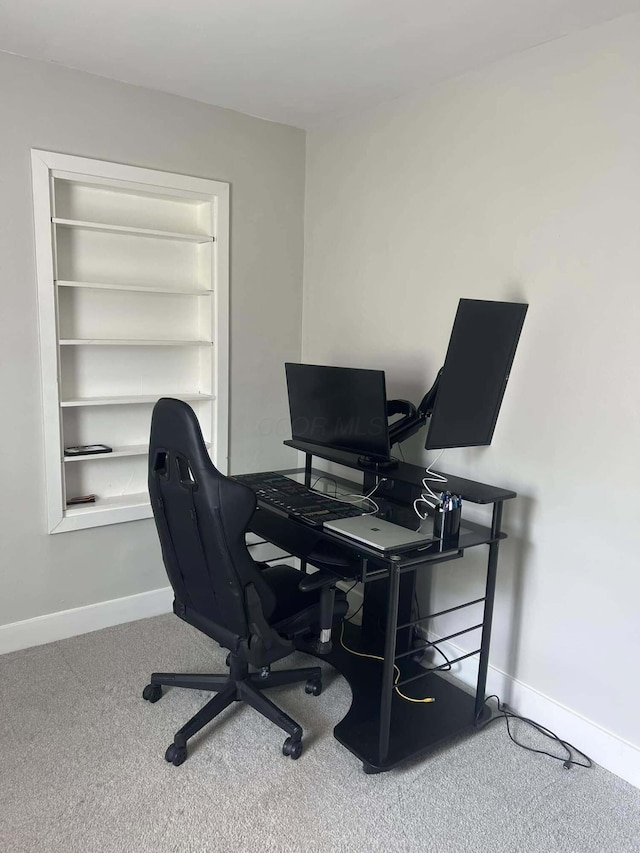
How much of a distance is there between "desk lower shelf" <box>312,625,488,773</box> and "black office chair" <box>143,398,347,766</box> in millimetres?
234

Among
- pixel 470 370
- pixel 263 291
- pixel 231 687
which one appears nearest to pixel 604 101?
pixel 470 370

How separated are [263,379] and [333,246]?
0.80m

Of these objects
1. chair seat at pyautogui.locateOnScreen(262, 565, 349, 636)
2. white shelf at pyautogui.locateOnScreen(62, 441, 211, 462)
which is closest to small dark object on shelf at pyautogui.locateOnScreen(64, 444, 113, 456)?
white shelf at pyautogui.locateOnScreen(62, 441, 211, 462)

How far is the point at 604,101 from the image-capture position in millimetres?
1999

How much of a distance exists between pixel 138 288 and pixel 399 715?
2.15m

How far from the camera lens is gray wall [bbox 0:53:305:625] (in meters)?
2.54

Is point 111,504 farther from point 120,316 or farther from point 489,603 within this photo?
point 489,603

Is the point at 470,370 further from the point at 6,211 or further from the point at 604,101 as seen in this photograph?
the point at 6,211

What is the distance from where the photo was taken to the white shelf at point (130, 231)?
265 cm

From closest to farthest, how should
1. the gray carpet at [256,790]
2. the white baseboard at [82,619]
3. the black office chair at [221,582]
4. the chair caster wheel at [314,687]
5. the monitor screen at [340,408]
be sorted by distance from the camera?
the gray carpet at [256,790] → the black office chair at [221,582] → the monitor screen at [340,408] → the chair caster wheel at [314,687] → the white baseboard at [82,619]

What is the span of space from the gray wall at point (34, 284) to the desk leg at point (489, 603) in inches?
60.4

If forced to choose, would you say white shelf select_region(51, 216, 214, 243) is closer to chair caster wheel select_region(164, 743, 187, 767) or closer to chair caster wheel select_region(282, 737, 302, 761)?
chair caster wheel select_region(164, 743, 187, 767)

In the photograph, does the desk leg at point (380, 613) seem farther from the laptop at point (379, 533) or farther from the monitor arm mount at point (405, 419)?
the monitor arm mount at point (405, 419)

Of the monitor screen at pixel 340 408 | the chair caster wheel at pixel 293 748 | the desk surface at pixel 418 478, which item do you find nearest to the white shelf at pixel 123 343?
the monitor screen at pixel 340 408
